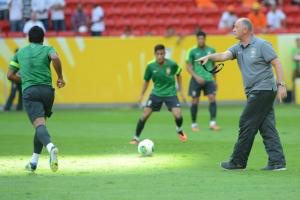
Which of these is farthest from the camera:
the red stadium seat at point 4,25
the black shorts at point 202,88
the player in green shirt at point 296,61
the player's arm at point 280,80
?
the red stadium seat at point 4,25

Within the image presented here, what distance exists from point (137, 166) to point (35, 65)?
2.32 metres

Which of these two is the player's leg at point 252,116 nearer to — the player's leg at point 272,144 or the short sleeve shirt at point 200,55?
the player's leg at point 272,144

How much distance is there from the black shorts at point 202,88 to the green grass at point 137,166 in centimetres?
96

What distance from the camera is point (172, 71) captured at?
16.7 meters

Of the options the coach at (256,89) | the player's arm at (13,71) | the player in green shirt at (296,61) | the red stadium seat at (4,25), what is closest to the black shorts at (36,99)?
the player's arm at (13,71)

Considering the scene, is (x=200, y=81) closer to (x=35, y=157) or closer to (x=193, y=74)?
(x=193, y=74)

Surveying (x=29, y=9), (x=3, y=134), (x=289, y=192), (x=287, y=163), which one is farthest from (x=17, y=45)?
(x=289, y=192)

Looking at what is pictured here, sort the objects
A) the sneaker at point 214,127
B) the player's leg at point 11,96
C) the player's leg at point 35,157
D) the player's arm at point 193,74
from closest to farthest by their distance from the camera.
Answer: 1. the player's leg at point 35,157
2. the sneaker at point 214,127
3. the player's arm at point 193,74
4. the player's leg at point 11,96

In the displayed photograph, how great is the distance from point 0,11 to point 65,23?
2477 mm

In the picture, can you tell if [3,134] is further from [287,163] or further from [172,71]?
[287,163]

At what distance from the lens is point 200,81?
1934 cm

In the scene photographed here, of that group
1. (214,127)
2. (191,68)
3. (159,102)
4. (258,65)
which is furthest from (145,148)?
(191,68)

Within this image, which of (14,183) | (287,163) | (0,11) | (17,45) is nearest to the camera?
(14,183)

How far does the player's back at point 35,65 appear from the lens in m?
11.8
